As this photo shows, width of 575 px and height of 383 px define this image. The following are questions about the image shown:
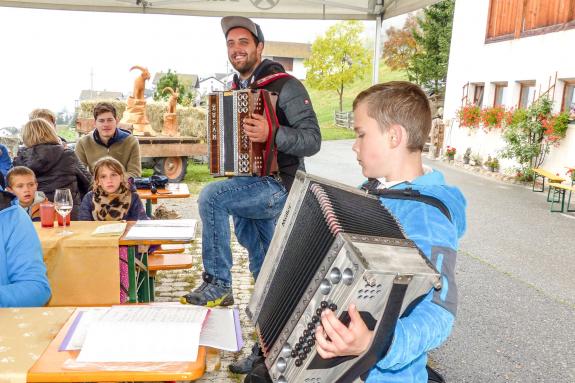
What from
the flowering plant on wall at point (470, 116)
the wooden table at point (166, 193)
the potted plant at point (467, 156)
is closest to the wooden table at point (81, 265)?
the wooden table at point (166, 193)

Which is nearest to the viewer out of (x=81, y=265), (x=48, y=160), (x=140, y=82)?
(x=81, y=265)

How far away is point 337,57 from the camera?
4097cm

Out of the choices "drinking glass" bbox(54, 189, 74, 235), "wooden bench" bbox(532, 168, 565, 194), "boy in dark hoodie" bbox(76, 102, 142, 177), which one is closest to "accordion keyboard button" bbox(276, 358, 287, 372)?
"drinking glass" bbox(54, 189, 74, 235)

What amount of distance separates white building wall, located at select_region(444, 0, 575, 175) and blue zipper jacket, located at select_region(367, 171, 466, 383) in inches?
459

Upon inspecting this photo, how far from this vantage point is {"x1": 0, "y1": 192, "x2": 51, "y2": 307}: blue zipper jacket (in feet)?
6.44

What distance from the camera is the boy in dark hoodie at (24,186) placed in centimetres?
439

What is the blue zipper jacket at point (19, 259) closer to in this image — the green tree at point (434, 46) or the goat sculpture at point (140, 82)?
the goat sculpture at point (140, 82)

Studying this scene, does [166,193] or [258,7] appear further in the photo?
[258,7]

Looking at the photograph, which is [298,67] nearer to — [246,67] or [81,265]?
[246,67]

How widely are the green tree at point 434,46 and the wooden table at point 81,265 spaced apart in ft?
81.7

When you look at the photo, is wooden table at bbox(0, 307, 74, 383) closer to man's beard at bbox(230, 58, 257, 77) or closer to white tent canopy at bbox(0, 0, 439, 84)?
man's beard at bbox(230, 58, 257, 77)

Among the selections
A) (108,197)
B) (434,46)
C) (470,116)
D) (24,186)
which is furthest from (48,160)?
(434,46)

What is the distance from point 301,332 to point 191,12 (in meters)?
5.87

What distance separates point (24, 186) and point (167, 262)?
1.60m
